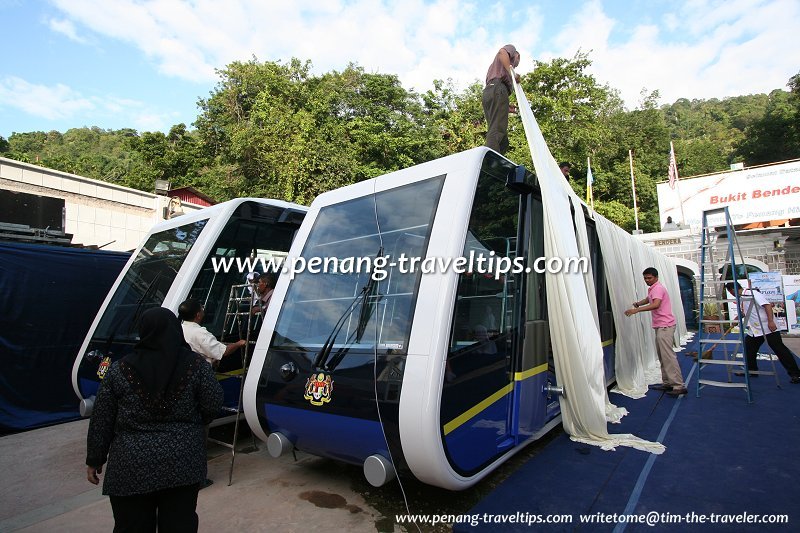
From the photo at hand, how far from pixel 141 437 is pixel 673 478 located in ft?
12.2

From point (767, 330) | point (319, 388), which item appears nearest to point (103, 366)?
point (319, 388)

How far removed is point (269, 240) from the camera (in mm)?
5785

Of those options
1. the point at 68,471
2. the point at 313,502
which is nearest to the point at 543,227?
the point at 313,502

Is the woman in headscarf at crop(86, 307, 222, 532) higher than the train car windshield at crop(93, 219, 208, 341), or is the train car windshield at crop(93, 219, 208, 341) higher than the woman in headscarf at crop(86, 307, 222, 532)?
the train car windshield at crop(93, 219, 208, 341)

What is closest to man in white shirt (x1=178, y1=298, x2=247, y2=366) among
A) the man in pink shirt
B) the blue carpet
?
the blue carpet

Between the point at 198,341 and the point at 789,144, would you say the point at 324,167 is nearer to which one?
the point at 198,341

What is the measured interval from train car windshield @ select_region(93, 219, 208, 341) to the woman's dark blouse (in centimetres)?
298

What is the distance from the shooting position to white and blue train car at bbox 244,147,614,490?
2.80 m

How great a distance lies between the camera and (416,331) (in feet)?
9.49

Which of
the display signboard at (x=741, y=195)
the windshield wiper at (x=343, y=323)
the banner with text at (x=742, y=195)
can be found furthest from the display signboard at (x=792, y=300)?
the windshield wiper at (x=343, y=323)

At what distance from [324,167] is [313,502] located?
652 inches

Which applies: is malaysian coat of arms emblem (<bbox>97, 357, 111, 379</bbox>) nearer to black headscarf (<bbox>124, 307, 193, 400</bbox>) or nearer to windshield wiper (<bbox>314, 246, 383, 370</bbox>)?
windshield wiper (<bbox>314, 246, 383, 370</bbox>)

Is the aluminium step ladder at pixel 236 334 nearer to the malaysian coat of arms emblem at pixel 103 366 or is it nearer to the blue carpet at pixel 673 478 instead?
the malaysian coat of arms emblem at pixel 103 366

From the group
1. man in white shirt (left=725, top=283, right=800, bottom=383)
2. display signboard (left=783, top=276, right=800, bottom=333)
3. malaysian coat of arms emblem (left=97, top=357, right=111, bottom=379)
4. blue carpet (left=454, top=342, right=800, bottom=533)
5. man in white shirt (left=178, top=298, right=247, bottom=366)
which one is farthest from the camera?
display signboard (left=783, top=276, right=800, bottom=333)
